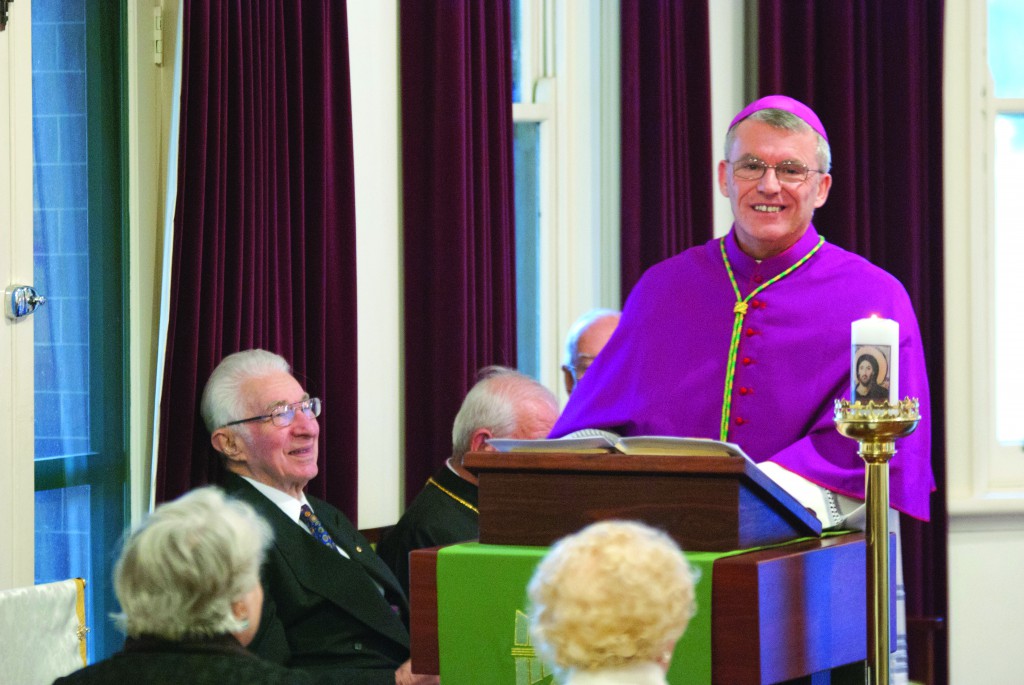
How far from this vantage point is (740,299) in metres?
3.18

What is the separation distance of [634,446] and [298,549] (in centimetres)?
155

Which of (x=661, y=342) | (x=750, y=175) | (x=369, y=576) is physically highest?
(x=750, y=175)

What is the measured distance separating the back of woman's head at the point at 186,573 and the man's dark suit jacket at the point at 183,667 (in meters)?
0.02

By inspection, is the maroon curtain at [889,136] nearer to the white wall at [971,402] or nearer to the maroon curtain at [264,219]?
the white wall at [971,402]

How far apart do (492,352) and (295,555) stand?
1.56 meters

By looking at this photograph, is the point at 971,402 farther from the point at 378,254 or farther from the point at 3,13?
the point at 3,13

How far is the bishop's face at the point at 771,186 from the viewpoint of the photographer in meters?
2.95

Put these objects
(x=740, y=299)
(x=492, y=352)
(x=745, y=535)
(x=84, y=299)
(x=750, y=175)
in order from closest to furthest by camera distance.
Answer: (x=745, y=535), (x=750, y=175), (x=740, y=299), (x=84, y=299), (x=492, y=352)

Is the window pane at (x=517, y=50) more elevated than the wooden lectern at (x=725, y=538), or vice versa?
the window pane at (x=517, y=50)

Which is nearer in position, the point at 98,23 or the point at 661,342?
the point at 661,342

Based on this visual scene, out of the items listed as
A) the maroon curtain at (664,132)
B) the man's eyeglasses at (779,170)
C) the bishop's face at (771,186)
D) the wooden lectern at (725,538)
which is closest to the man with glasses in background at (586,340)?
the maroon curtain at (664,132)

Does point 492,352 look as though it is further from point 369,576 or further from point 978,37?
point 978,37

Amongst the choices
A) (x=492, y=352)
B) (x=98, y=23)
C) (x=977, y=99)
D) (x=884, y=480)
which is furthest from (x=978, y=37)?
(x=884, y=480)

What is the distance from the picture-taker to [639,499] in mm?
2342
